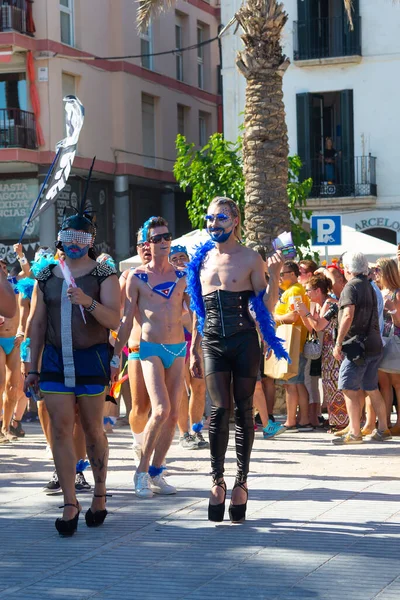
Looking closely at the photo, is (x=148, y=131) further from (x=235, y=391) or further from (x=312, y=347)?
(x=235, y=391)

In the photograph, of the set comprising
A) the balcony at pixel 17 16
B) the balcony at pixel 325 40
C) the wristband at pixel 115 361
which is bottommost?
the wristband at pixel 115 361

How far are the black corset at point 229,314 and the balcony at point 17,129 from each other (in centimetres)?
2594

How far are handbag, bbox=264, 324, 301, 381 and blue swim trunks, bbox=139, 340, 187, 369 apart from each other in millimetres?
3719

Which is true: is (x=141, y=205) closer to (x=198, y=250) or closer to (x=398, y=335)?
(x=398, y=335)

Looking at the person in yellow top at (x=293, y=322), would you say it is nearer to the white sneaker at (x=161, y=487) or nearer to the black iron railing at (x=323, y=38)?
the white sneaker at (x=161, y=487)

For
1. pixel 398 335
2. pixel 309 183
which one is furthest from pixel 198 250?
pixel 309 183

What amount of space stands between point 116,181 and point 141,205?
5.95 feet

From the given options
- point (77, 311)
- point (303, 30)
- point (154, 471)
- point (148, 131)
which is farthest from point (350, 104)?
point (77, 311)

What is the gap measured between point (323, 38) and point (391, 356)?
22.3 metres

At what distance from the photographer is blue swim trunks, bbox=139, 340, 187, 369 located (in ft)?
28.6

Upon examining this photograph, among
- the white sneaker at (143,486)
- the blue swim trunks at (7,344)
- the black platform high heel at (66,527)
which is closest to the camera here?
the black platform high heel at (66,527)

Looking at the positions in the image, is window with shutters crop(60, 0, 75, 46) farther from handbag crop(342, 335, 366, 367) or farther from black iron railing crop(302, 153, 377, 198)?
handbag crop(342, 335, 366, 367)

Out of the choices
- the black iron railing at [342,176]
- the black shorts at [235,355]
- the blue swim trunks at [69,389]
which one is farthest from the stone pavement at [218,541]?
the black iron railing at [342,176]

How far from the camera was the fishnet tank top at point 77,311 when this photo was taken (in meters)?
7.27
